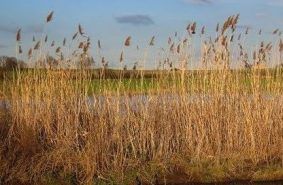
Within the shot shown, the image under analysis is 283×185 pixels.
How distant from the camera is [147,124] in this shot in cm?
909

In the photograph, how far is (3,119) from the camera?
9.23m

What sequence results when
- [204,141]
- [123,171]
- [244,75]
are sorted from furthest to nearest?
[244,75]
[204,141]
[123,171]

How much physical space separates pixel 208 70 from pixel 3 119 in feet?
10.7


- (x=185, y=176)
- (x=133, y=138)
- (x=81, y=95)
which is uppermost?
(x=81, y=95)

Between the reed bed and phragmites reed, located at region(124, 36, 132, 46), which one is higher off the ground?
phragmites reed, located at region(124, 36, 132, 46)

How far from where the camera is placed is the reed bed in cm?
837

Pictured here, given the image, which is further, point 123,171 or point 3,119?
point 3,119

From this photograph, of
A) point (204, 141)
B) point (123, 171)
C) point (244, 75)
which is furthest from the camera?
point (244, 75)

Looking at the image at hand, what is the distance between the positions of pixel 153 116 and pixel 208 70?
1.23m

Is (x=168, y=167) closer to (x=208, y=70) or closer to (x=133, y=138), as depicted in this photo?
(x=133, y=138)

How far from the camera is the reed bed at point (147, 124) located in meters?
8.37

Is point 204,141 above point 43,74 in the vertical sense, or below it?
below

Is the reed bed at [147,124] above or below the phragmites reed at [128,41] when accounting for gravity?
below

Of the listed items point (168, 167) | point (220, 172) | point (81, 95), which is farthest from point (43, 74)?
point (220, 172)
